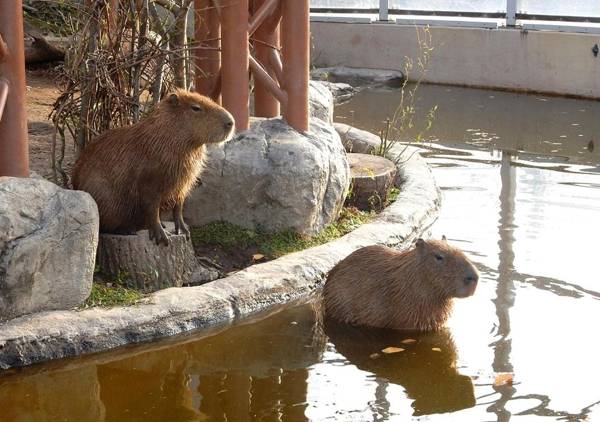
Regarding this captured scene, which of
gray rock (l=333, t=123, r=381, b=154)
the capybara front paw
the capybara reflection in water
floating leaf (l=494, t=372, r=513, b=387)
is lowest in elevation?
the capybara reflection in water

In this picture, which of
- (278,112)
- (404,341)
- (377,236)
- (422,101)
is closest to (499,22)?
(422,101)

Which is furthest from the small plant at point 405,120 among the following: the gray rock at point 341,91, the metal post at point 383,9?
the gray rock at point 341,91

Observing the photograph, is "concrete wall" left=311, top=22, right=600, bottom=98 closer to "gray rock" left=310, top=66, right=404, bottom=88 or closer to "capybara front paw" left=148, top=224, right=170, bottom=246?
"gray rock" left=310, top=66, right=404, bottom=88

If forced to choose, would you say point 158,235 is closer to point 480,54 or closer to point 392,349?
point 392,349

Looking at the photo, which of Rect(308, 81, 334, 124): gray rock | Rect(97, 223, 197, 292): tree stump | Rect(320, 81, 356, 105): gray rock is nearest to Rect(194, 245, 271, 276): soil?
Rect(97, 223, 197, 292): tree stump

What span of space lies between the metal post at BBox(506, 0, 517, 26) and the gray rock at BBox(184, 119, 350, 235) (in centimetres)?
845

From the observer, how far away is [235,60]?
25.6 feet

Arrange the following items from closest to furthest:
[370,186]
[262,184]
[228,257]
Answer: [228,257] < [262,184] < [370,186]

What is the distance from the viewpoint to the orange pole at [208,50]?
26.7 feet

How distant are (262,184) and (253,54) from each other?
149 cm

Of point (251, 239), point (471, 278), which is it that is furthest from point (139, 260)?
point (471, 278)

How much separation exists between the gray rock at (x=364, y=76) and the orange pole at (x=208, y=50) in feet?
25.0

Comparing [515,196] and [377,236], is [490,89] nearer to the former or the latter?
[515,196]

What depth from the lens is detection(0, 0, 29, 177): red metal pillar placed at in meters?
6.34
